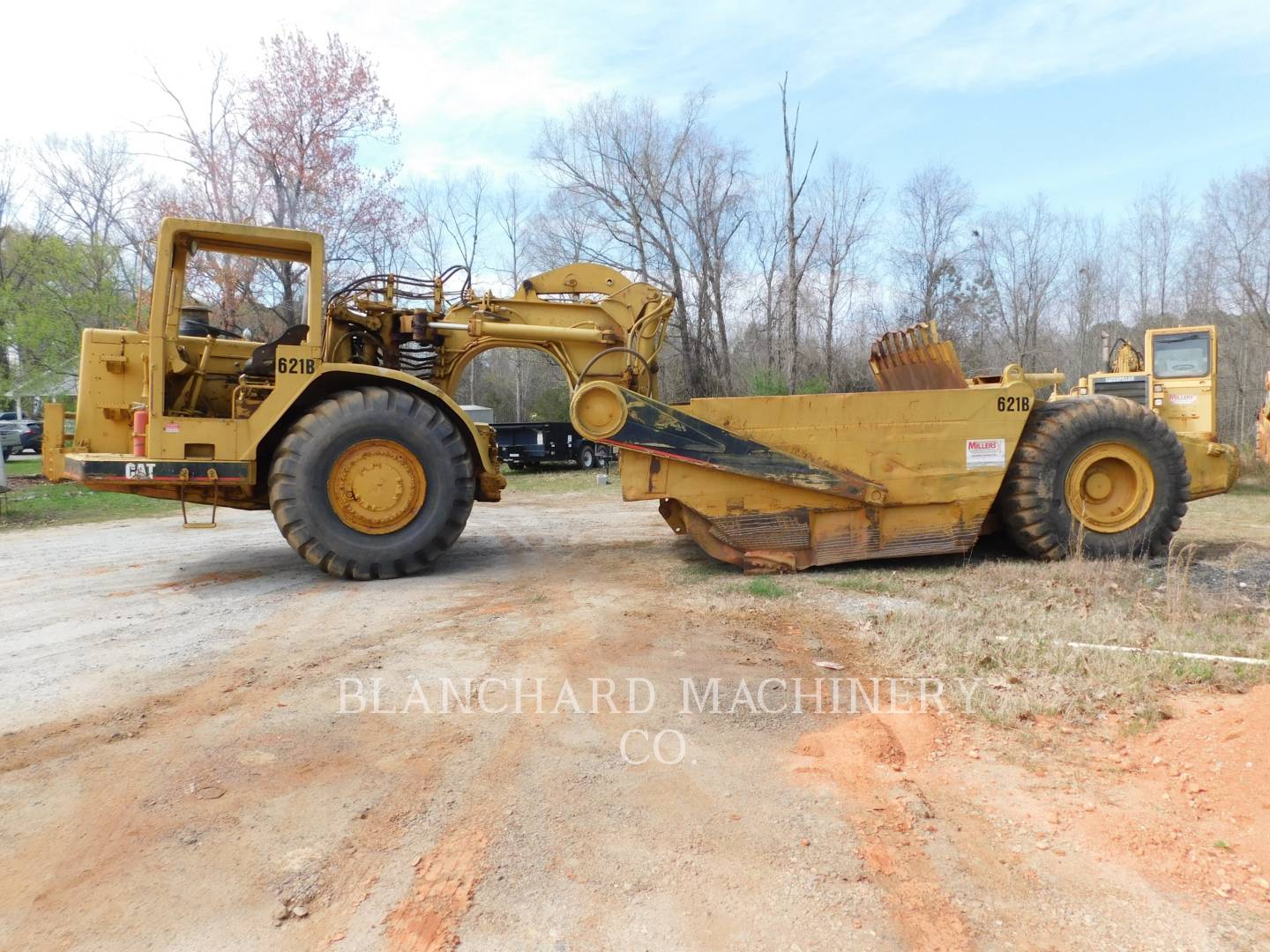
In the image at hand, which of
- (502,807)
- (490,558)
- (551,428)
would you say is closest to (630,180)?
(551,428)

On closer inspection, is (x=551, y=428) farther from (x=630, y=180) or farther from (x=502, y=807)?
(x=502, y=807)

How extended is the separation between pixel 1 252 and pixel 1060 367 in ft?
128

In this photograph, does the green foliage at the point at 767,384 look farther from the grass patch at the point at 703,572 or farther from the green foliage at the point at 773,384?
the grass patch at the point at 703,572

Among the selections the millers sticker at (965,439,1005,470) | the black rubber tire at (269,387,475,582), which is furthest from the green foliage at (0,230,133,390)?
the millers sticker at (965,439,1005,470)

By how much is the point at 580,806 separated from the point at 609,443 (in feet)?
13.5

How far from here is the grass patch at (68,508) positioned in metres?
11.4

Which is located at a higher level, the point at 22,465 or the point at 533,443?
the point at 533,443

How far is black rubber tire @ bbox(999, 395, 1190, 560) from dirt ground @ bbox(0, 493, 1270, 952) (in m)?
2.97

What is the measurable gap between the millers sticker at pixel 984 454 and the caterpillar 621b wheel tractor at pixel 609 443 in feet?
0.06

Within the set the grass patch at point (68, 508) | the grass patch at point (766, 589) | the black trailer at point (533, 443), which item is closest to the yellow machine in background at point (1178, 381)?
the grass patch at point (766, 589)

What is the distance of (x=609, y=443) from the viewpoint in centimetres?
668

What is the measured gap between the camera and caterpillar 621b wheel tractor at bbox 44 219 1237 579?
646 centimetres

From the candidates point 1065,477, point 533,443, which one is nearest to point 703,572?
point 1065,477

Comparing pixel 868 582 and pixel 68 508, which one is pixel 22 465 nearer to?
pixel 68 508
